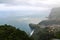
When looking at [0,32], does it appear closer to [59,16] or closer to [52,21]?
[52,21]

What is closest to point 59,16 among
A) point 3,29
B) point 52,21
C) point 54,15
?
point 54,15

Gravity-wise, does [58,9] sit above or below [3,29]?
below

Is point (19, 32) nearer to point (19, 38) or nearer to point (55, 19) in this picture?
point (19, 38)

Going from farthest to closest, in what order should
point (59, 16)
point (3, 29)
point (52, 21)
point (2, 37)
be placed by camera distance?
point (59, 16)
point (52, 21)
point (3, 29)
point (2, 37)

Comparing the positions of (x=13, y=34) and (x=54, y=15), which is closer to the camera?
(x=13, y=34)

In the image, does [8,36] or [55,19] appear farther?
[55,19]

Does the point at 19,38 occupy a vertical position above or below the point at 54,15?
above

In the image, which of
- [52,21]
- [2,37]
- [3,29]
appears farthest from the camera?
[52,21]

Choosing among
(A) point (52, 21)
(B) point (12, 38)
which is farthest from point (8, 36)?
(A) point (52, 21)

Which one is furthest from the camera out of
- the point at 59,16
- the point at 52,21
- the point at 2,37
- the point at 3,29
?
the point at 59,16
